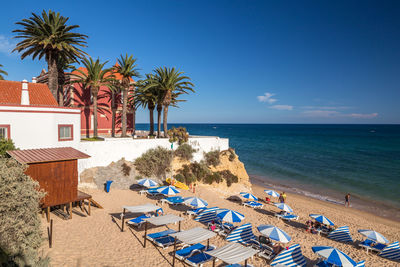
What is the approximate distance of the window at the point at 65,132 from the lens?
21.1 meters

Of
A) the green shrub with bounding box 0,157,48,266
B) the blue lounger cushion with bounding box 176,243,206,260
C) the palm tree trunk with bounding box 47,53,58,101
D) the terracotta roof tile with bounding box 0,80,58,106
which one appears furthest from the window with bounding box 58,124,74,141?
the blue lounger cushion with bounding box 176,243,206,260

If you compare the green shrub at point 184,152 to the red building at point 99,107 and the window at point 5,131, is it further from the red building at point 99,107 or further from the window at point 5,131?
the window at point 5,131

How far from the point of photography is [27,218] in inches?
406

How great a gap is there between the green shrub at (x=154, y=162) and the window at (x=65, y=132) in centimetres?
722

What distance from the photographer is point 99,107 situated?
34.7 meters

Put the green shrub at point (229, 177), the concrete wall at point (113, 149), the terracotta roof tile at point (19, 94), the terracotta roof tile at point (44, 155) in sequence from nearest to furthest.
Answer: the terracotta roof tile at point (44, 155) → the terracotta roof tile at point (19, 94) → the concrete wall at point (113, 149) → the green shrub at point (229, 177)

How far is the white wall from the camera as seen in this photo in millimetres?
18656

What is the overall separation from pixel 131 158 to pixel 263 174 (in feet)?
93.4

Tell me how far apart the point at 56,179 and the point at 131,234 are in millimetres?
6032

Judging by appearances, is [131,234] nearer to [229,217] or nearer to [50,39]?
[229,217]

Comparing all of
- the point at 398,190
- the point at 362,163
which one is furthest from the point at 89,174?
the point at 362,163

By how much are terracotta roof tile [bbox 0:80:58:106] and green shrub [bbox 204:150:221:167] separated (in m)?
18.7

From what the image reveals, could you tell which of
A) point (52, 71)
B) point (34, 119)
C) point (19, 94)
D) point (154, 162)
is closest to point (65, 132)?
point (34, 119)

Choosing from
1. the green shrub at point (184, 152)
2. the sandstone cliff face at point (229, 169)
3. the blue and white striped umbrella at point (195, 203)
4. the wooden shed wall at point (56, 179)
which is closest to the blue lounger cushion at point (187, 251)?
the blue and white striped umbrella at point (195, 203)
